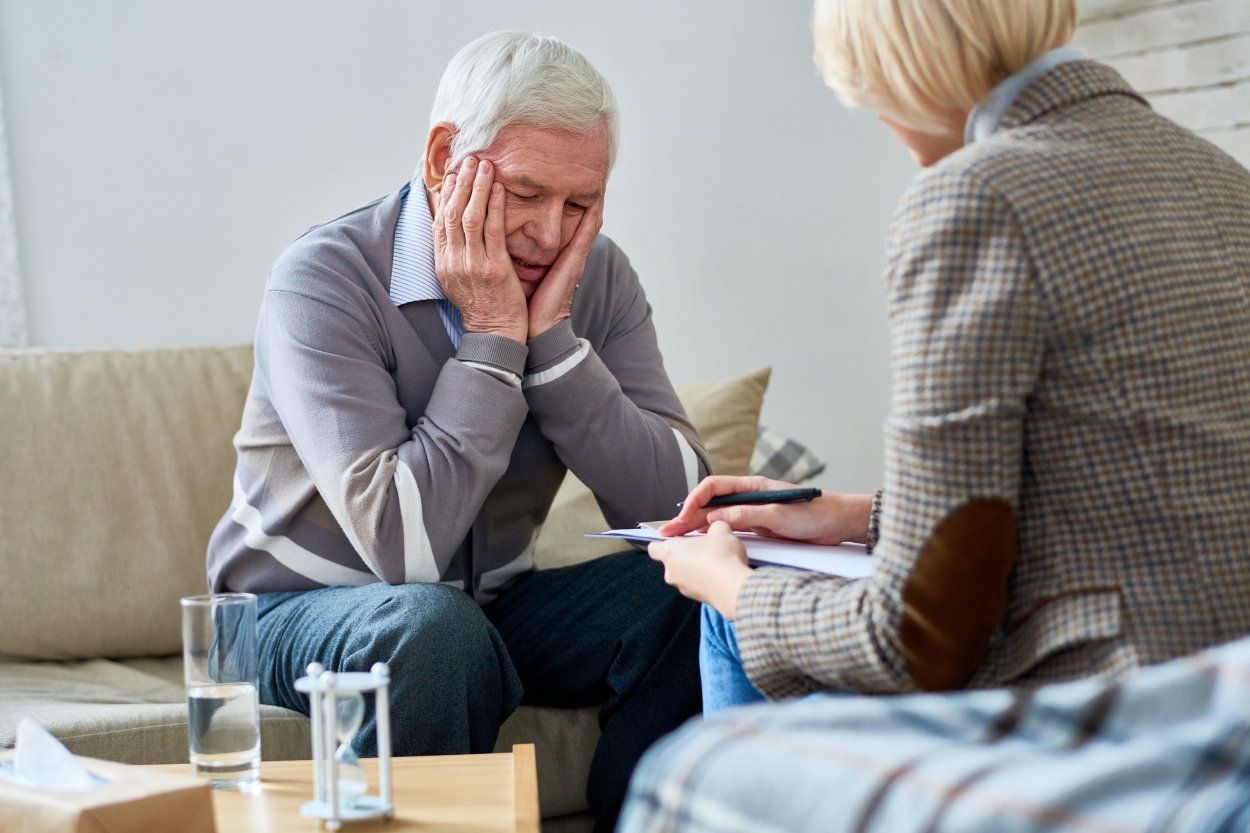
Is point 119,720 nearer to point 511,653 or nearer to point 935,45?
point 511,653

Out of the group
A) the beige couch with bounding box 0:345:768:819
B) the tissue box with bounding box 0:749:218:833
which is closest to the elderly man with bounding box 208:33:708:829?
the beige couch with bounding box 0:345:768:819

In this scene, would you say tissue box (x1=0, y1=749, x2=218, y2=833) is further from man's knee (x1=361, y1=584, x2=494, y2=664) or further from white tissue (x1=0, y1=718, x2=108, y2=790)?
man's knee (x1=361, y1=584, x2=494, y2=664)

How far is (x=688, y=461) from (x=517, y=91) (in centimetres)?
56

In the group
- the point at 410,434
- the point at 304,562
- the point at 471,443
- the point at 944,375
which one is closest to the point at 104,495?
the point at 304,562

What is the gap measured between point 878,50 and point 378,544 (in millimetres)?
801

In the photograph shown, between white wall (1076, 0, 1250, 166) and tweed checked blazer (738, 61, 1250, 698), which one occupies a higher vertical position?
white wall (1076, 0, 1250, 166)


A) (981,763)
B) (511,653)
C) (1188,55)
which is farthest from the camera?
(1188,55)

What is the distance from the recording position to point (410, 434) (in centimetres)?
139

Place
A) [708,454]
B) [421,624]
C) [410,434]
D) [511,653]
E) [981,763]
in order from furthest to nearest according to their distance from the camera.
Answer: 1. [708,454]
2. [511,653]
3. [410,434]
4. [421,624]
5. [981,763]

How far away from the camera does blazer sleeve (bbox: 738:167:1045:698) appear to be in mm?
695

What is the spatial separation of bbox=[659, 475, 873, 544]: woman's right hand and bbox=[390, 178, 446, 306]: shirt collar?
0.51 m

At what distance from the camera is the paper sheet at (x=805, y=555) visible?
0.92 meters

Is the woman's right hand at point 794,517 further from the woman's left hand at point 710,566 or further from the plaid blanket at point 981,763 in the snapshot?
the plaid blanket at point 981,763

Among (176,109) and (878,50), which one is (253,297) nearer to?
(176,109)
